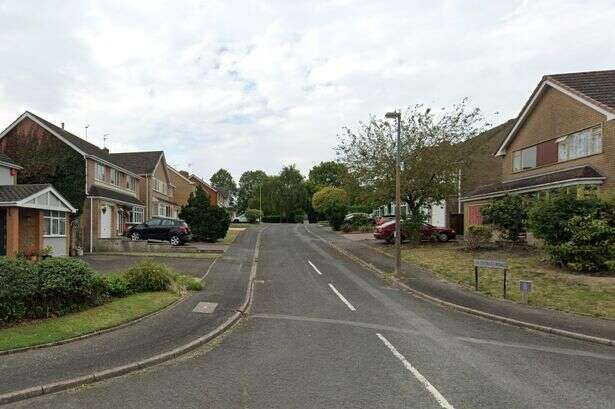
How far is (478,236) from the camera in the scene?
26.1 meters

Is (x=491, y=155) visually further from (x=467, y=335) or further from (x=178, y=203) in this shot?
(x=178, y=203)

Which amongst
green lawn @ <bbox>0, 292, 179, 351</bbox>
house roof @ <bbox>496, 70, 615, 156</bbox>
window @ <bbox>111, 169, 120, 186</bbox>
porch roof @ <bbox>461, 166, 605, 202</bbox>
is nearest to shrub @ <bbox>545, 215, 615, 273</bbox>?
porch roof @ <bbox>461, 166, 605, 202</bbox>

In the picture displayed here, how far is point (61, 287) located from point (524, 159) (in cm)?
2766

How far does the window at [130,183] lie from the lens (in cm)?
3956

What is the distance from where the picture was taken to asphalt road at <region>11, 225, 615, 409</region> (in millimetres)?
6203

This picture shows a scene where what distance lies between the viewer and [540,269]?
19.0m

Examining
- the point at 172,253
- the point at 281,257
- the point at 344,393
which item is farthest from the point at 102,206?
the point at 344,393

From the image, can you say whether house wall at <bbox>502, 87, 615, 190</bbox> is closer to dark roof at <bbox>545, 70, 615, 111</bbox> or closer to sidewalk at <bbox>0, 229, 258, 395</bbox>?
dark roof at <bbox>545, 70, 615, 111</bbox>

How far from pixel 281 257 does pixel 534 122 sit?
1724 cm

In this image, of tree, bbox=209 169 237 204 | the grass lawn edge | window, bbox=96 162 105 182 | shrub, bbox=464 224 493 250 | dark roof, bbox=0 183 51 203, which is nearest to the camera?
the grass lawn edge

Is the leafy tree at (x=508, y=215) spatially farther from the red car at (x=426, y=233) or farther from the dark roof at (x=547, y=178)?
the red car at (x=426, y=233)

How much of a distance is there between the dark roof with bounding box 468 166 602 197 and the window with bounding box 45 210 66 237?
25.5 metres

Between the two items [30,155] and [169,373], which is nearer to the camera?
[169,373]

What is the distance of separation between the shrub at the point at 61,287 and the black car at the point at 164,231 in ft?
66.1
